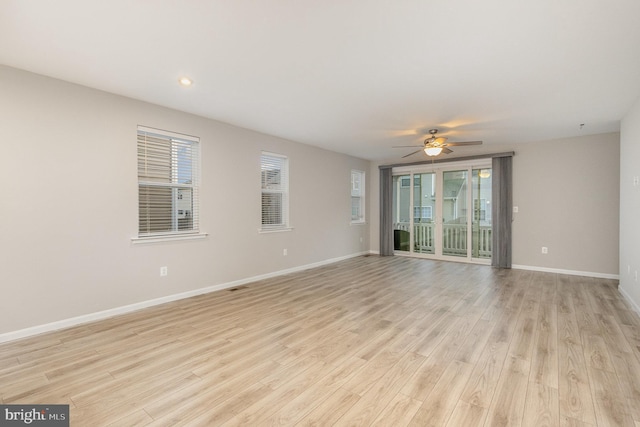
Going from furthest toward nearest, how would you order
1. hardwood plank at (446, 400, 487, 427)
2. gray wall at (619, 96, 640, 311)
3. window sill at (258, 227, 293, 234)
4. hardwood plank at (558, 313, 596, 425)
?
window sill at (258, 227, 293, 234), gray wall at (619, 96, 640, 311), hardwood plank at (558, 313, 596, 425), hardwood plank at (446, 400, 487, 427)

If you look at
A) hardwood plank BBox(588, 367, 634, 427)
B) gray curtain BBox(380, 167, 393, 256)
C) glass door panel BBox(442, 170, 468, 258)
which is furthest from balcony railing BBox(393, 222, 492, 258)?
hardwood plank BBox(588, 367, 634, 427)

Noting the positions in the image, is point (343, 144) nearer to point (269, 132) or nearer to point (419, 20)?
point (269, 132)

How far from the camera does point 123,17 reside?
6.68ft

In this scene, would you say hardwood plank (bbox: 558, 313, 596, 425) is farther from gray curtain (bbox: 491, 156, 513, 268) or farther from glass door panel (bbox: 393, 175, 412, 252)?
glass door panel (bbox: 393, 175, 412, 252)

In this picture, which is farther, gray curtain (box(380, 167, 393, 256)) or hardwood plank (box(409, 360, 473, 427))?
gray curtain (box(380, 167, 393, 256))

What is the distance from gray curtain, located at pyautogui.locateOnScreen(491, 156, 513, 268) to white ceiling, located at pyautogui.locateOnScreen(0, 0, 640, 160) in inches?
77.2

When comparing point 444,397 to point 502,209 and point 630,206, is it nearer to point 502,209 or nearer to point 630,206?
point 630,206

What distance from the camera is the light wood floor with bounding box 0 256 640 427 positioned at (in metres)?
1.77

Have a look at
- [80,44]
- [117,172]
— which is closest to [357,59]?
[80,44]

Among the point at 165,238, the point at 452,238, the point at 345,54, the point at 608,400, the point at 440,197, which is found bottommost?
the point at 608,400

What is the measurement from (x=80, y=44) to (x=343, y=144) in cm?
439

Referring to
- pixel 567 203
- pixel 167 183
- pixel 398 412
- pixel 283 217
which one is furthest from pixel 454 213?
pixel 167 183

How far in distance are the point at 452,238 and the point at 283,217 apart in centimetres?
411

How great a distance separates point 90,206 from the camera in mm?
Answer: 3209
